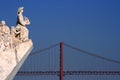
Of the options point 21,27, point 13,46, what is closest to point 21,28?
point 21,27

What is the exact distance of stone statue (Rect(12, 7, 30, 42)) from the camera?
1053 centimetres

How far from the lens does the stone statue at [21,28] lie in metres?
10.5

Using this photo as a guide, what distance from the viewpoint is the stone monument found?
31.7 ft

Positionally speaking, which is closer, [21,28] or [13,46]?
[13,46]

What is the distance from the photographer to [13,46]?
10156 millimetres

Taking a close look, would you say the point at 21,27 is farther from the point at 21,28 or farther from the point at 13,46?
the point at 13,46

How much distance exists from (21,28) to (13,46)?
0.71 metres

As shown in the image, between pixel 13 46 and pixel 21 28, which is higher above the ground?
pixel 21 28

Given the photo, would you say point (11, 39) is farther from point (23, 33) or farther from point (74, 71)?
point (74, 71)

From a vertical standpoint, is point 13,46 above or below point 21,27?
below

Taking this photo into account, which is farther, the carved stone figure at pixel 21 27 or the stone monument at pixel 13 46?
the carved stone figure at pixel 21 27

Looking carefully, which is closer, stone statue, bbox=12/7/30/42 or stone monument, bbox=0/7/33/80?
stone monument, bbox=0/7/33/80

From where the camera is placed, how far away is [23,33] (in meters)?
10.6

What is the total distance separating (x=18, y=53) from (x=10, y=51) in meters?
0.21
